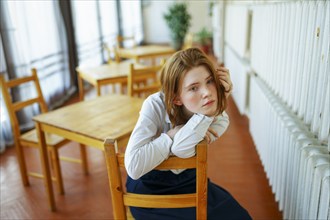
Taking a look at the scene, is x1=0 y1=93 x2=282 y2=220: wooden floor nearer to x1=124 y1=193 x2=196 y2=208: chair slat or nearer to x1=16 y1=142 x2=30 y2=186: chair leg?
x1=16 y1=142 x2=30 y2=186: chair leg

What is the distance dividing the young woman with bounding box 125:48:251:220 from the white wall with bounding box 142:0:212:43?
367 inches

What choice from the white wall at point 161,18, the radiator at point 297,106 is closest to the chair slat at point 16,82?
the radiator at point 297,106

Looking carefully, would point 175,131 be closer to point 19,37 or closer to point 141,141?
point 141,141

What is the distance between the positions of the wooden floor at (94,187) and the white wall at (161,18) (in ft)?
26.1

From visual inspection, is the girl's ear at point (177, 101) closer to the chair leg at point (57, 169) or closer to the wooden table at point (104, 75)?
the chair leg at point (57, 169)

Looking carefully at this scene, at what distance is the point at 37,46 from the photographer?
3803 millimetres

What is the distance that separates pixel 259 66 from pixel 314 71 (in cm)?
124

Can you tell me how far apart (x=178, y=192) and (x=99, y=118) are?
767 mm


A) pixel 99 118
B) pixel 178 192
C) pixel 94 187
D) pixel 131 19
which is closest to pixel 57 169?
pixel 94 187

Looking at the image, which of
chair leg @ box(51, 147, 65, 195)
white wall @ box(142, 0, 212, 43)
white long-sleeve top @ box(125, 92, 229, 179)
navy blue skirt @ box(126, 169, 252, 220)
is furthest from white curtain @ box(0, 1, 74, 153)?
white wall @ box(142, 0, 212, 43)

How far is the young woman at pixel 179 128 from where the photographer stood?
109cm

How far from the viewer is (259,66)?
2637mm

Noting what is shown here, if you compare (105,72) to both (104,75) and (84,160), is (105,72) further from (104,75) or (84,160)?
(84,160)

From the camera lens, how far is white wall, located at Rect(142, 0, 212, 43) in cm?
1038
